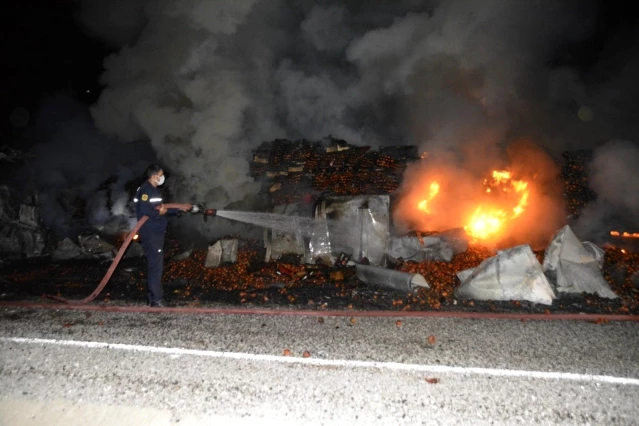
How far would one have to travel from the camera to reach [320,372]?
3.49m

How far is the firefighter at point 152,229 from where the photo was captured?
5461 mm

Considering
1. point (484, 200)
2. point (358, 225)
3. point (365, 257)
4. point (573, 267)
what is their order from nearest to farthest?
1. point (573, 267)
2. point (365, 257)
3. point (358, 225)
4. point (484, 200)

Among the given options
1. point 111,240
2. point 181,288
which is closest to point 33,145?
point 111,240

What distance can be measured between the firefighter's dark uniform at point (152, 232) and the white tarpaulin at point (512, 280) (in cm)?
481

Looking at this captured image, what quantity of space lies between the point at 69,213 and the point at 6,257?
1847 millimetres

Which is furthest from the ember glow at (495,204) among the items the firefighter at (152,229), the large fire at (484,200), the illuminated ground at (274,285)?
the firefighter at (152,229)

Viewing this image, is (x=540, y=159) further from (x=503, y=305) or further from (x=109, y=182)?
(x=109, y=182)

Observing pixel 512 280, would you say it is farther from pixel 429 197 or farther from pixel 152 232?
pixel 152 232

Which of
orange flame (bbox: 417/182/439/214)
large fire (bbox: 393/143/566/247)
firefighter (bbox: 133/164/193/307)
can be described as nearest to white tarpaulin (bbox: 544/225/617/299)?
large fire (bbox: 393/143/566/247)

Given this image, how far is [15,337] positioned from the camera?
14.8 ft

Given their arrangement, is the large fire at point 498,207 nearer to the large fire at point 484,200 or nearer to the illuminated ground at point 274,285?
the large fire at point 484,200

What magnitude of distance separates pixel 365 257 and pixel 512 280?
2920mm

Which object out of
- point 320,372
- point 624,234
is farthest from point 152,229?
point 624,234

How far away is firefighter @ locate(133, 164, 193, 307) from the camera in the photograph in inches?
215
